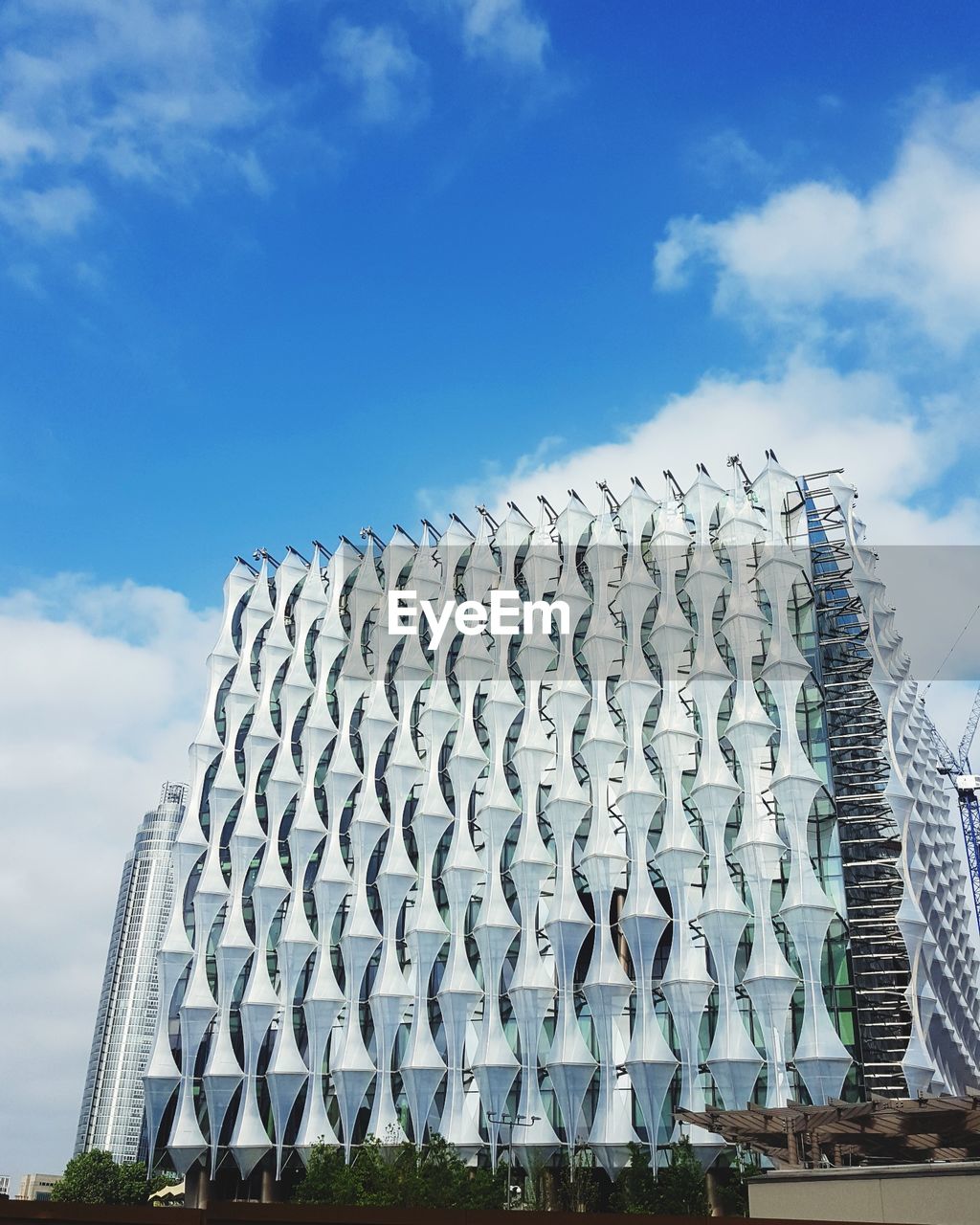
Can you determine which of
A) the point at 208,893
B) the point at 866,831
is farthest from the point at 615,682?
the point at 208,893

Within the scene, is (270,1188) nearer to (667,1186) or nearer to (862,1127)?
(667,1186)

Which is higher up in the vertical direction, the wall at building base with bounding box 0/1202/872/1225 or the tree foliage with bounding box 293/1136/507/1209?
the tree foliage with bounding box 293/1136/507/1209

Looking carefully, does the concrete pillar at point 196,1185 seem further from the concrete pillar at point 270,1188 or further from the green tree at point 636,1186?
the green tree at point 636,1186

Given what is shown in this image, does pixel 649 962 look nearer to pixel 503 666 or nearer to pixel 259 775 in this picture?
pixel 503 666

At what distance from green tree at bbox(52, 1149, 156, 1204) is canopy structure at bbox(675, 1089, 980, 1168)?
2305 inches

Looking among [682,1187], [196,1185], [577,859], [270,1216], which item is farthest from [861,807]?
[270,1216]

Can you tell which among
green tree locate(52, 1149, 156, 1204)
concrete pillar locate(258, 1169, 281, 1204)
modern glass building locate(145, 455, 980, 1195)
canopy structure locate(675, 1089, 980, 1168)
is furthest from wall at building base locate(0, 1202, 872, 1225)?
green tree locate(52, 1149, 156, 1204)

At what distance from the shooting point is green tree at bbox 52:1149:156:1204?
3253 inches

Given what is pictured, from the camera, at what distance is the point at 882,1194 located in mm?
25047

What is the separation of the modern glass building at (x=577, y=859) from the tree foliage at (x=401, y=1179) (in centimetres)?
218

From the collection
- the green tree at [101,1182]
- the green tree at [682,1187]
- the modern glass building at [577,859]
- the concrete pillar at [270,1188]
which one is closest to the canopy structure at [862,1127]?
the green tree at [682,1187]

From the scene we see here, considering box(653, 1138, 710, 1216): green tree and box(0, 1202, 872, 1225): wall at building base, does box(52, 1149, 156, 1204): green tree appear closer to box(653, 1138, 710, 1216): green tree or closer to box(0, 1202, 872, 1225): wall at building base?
box(653, 1138, 710, 1216): green tree

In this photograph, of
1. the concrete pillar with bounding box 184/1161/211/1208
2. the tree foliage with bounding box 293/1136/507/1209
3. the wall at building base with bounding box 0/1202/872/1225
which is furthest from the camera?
the concrete pillar with bounding box 184/1161/211/1208

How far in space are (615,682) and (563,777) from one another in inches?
277
